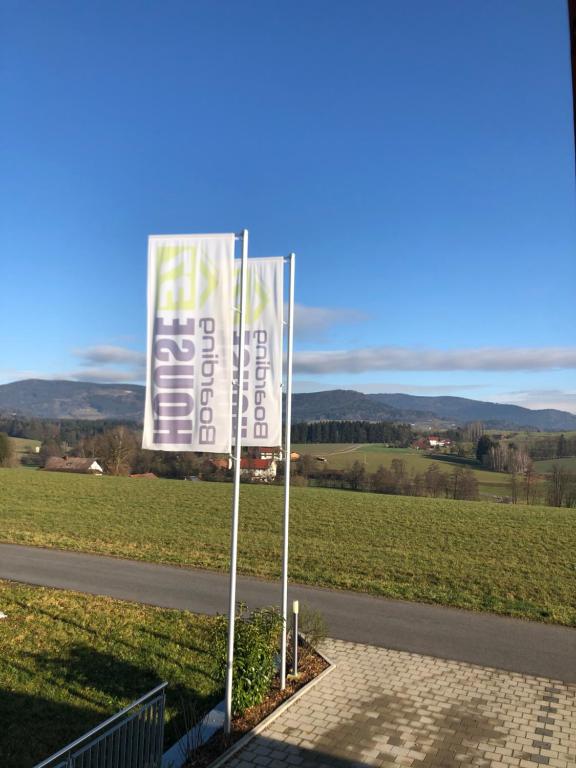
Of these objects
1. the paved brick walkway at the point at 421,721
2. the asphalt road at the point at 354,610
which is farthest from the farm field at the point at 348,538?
the paved brick walkway at the point at 421,721

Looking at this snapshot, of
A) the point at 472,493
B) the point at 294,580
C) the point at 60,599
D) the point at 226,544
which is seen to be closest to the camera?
the point at 60,599

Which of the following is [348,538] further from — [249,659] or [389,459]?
[389,459]

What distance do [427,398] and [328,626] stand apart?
7574 inches

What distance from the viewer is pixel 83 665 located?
912cm

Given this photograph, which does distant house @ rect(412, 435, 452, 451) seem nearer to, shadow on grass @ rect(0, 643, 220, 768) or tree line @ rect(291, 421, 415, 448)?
tree line @ rect(291, 421, 415, 448)

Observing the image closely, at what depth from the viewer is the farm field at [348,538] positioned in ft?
47.4

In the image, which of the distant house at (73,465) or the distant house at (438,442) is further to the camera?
the distant house at (438,442)

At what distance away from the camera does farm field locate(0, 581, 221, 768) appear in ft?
23.8

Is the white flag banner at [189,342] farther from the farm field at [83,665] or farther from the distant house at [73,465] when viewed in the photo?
the distant house at [73,465]

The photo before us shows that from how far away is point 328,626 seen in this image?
37.2 feet

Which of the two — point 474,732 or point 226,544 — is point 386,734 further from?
point 226,544

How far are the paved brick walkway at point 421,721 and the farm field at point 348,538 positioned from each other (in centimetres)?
421

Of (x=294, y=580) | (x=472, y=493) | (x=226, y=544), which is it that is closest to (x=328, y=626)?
(x=294, y=580)

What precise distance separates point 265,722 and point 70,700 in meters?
2.70
